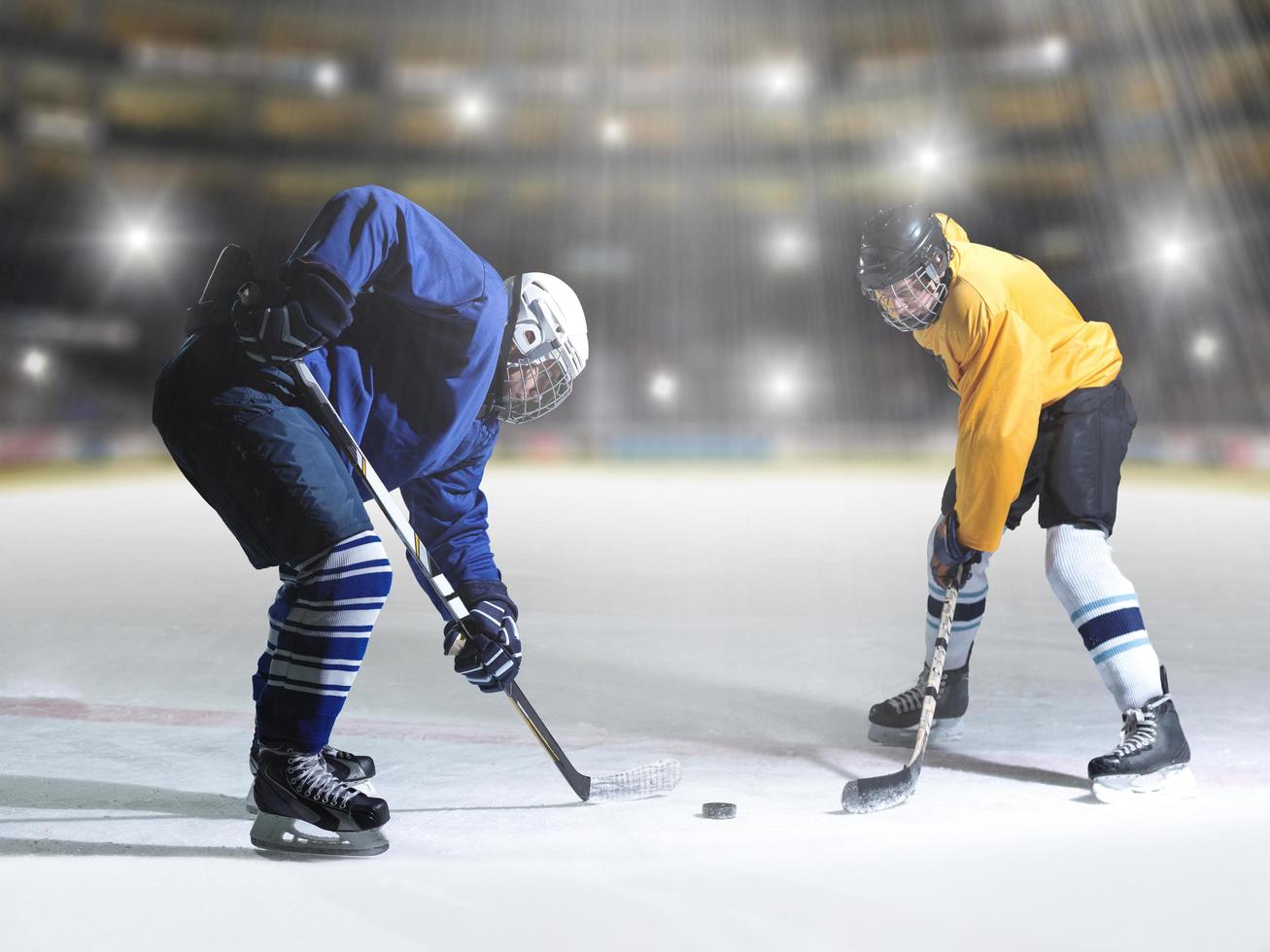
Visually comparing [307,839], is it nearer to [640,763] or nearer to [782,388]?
[640,763]

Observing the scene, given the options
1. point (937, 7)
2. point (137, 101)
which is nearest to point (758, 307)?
point (937, 7)

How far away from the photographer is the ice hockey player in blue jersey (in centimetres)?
186

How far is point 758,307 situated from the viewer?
2194 centimetres

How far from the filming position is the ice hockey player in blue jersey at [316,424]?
73.0 inches

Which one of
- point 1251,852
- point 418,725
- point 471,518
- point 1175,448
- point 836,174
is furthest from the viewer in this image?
point 836,174

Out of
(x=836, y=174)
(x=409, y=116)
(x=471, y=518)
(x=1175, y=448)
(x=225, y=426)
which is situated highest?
(x=409, y=116)

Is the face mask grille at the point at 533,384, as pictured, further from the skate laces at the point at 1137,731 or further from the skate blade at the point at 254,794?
the skate laces at the point at 1137,731

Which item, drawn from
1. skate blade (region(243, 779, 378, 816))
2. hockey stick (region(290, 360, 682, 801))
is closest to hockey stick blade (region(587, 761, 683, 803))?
hockey stick (region(290, 360, 682, 801))

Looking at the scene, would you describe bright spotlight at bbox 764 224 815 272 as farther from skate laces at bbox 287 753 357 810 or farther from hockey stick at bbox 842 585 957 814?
skate laces at bbox 287 753 357 810

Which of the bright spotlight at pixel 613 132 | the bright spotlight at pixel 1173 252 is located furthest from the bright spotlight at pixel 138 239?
the bright spotlight at pixel 1173 252

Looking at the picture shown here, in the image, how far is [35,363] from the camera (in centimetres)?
1791

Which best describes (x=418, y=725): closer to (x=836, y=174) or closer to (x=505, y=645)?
(x=505, y=645)

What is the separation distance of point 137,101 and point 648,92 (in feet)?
32.0

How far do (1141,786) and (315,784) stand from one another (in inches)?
53.9
